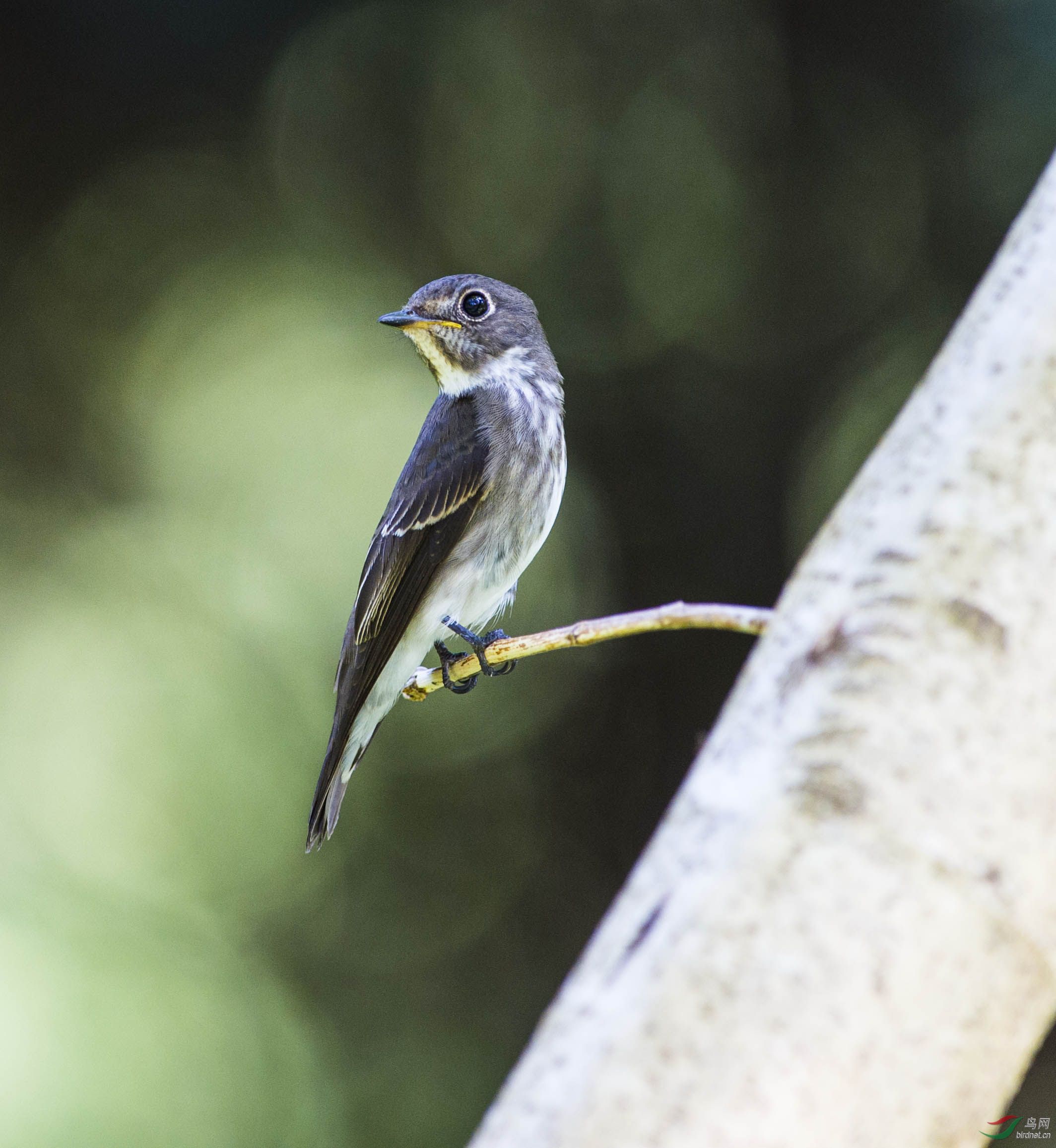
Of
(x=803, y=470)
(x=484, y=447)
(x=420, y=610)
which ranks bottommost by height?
(x=420, y=610)

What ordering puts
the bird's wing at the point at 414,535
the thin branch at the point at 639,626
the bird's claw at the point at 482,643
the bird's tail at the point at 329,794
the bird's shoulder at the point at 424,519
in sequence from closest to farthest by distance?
the thin branch at the point at 639,626
the bird's claw at the point at 482,643
the bird's tail at the point at 329,794
the bird's wing at the point at 414,535
the bird's shoulder at the point at 424,519

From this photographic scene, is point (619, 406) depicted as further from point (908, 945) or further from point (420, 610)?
point (908, 945)

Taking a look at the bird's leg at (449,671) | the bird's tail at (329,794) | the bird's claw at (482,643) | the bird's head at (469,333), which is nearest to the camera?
the bird's claw at (482,643)

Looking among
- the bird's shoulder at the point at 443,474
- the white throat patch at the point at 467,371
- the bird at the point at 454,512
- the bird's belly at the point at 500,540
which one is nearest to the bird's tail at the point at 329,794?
the bird at the point at 454,512

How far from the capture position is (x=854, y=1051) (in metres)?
0.92

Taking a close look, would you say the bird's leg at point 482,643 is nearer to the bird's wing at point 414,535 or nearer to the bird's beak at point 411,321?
the bird's wing at point 414,535

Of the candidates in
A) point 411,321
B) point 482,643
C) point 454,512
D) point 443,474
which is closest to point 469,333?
point 411,321

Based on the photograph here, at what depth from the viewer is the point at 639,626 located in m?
1.82

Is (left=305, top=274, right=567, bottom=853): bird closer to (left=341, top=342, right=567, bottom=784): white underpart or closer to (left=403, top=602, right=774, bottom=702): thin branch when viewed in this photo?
(left=341, top=342, right=567, bottom=784): white underpart

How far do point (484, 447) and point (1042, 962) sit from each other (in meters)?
2.75

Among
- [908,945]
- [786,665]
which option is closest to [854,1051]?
[908,945]

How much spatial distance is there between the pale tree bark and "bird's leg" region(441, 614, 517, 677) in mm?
1666

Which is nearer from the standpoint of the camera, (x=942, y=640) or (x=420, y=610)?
(x=942, y=640)

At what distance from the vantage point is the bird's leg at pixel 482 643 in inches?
113
